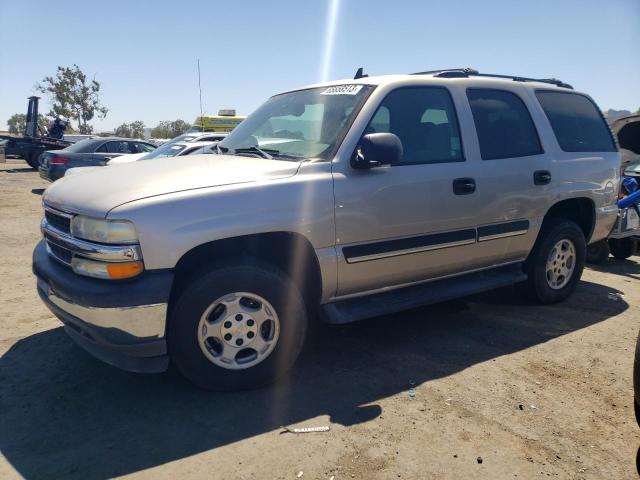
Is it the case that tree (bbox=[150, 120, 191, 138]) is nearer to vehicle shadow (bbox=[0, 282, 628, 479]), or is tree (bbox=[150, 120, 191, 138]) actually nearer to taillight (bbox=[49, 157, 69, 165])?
taillight (bbox=[49, 157, 69, 165])

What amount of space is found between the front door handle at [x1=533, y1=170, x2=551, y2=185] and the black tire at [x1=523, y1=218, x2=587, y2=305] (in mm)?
459

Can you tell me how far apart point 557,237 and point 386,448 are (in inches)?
114

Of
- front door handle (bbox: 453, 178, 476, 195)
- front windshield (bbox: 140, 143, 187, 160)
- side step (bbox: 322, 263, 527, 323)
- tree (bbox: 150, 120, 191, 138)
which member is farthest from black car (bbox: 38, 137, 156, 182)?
tree (bbox: 150, 120, 191, 138)

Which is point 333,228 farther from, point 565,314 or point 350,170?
point 565,314

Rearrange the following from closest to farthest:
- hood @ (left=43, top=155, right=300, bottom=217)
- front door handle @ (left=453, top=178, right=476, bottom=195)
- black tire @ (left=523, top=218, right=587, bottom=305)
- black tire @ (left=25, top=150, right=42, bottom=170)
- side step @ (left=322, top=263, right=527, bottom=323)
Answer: hood @ (left=43, top=155, right=300, bottom=217) → side step @ (left=322, top=263, right=527, bottom=323) → front door handle @ (left=453, top=178, right=476, bottom=195) → black tire @ (left=523, top=218, right=587, bottom=305) → black tire @ (left=25, top=150, right=42, bottom=170)

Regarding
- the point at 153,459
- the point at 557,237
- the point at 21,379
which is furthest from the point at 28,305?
the point at 557,237

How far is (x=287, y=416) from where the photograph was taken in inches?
112

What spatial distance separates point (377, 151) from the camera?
3135 mm

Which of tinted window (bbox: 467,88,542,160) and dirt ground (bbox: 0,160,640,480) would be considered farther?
tinted window (bbox: 467,88,542,160)

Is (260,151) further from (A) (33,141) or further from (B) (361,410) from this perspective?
(A) (33,141)

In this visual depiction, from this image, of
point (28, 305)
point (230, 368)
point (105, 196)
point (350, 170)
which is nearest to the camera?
point (105, 196)

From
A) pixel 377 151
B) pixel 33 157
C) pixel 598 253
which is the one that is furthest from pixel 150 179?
pixel 33 157

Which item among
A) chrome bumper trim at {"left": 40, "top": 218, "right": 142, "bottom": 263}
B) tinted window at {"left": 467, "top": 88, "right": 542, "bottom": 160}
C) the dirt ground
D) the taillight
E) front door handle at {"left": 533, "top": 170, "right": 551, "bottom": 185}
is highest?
tinted window at {"left": 467, "top": 88, "right": 542, "bottom": 160}

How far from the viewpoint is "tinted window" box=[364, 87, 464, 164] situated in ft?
11.6
